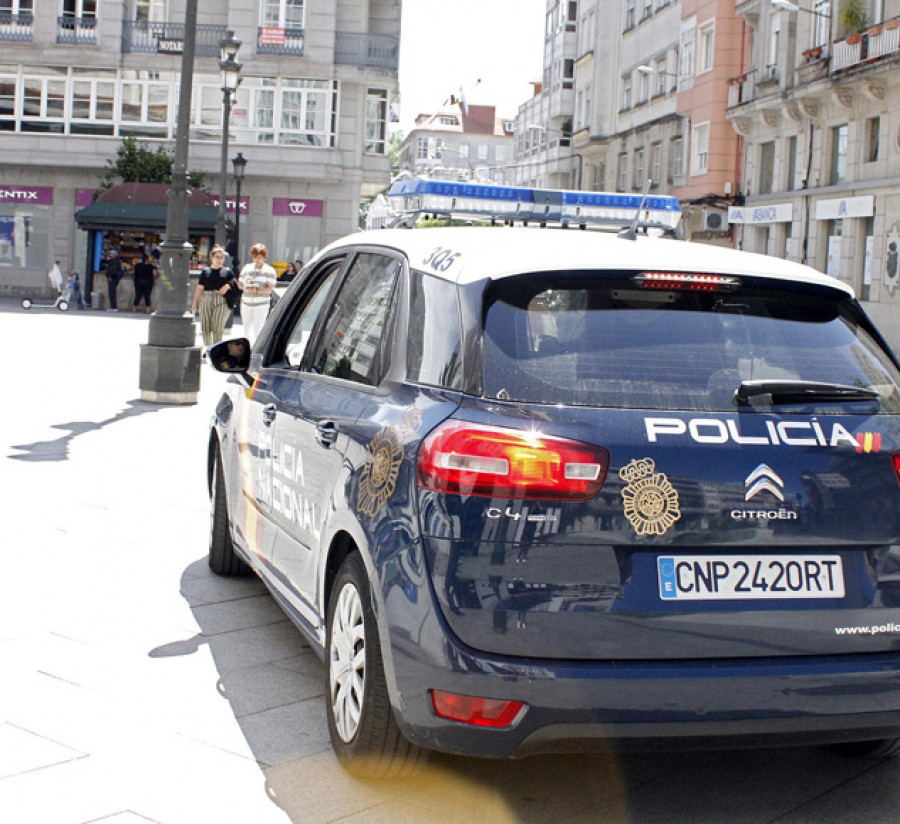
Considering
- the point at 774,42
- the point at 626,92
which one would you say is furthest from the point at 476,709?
the point at 626,92

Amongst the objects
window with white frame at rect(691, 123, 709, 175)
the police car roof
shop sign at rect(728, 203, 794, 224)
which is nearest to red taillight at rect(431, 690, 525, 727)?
the police car roof

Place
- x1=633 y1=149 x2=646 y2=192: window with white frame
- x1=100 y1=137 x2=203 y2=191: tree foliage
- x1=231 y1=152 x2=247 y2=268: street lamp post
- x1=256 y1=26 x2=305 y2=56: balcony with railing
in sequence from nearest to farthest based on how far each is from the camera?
x1=231 y1=152 x2=247 y2=268: street lamp post < x1=100 y1=137 x2=203 y2=191: tree foliage < x1=256 y1=26 x2=305 y2=56: balcony with railing < x1=633 y1=149 x2=646 y2=192: window with white frame

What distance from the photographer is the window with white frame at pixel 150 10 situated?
169 feet

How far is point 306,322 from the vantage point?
225 inches

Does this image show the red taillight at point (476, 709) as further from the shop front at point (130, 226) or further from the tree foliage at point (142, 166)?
the tree foliage at point (142, 166)

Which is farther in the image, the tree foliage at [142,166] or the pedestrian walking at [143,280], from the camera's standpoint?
the tree foliage at [142,166]

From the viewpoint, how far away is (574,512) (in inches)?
139

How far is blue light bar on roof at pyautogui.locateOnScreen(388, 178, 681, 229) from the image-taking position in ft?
36.6

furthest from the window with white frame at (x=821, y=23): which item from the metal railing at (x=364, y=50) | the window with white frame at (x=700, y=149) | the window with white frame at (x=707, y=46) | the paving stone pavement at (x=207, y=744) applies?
the paving stone pavement at (x=207, y=744)

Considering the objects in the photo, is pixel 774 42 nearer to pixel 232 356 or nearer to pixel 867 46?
pixel 867 46

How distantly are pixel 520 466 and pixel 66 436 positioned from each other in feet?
31.2

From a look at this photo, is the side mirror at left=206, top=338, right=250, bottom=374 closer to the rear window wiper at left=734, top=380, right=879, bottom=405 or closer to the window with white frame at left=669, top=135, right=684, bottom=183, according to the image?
the rear window wiper at left=734, top=380, right=879, bottom=405

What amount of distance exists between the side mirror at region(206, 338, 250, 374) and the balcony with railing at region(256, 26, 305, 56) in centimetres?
4615

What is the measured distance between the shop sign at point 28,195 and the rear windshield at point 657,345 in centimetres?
5009
